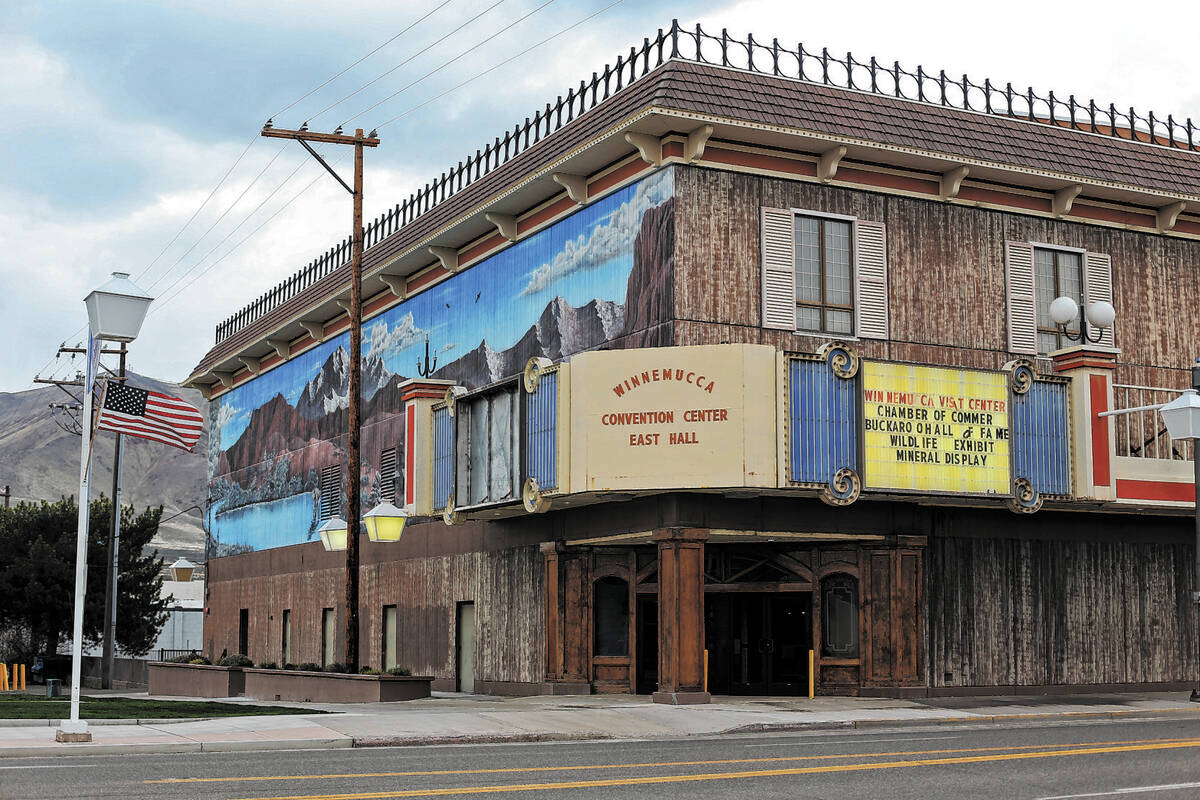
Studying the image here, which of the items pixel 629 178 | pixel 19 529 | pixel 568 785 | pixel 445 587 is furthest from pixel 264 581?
pixel 568 785

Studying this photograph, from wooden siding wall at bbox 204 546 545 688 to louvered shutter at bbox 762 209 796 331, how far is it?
7722 millimetres

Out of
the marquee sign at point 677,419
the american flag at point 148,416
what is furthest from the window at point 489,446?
the american flag at point 148,416

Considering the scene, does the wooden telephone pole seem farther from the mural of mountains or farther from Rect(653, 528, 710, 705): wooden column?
Rect(653, 528, 710, 705): wooden column

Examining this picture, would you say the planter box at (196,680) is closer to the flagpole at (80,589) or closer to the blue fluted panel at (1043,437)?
the flagpole at (80,589)

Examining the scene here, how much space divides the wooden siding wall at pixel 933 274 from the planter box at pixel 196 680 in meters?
16.7

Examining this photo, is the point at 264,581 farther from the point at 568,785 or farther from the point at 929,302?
the point at 568,785

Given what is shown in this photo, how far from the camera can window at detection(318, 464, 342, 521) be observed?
43.1 meters

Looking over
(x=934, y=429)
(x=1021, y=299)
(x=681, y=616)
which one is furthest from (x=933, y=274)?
(x=681, y=616)

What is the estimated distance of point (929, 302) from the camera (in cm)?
2945

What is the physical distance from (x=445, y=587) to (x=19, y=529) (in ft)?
122

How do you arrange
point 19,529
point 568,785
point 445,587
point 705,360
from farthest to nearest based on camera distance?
point 19,529, point 445,587, point 705,360, point 568,785

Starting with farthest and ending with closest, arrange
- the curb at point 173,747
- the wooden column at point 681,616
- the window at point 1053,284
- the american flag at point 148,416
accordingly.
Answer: the window at point 1053,284
the wooden column at point 681,616
the american flag at point 148,416
the curb at point 173,747

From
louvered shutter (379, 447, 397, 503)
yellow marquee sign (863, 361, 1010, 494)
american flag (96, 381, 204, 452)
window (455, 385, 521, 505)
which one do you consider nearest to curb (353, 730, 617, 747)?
american flag (96, 381, 204, 452)

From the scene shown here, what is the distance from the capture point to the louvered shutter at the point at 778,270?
2787cm
